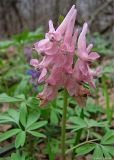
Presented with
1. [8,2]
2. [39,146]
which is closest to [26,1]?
[8,2]

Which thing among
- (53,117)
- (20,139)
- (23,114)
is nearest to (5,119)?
(23,114)

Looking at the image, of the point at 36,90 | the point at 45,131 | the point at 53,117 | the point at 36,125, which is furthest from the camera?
the point at 36,90

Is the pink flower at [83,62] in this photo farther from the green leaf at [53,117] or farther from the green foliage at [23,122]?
the green leaf at [53,117]

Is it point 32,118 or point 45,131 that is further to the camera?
point 45,131

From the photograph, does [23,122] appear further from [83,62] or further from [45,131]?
[83,62]

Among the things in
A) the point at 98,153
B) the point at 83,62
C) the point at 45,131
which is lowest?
the point at 98,153

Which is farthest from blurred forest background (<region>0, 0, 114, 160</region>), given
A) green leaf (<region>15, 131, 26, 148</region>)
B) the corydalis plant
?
the corydalis plant

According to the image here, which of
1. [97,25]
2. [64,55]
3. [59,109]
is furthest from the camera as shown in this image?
[97,25]

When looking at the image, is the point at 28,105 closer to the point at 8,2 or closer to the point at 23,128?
the point at 23,128
